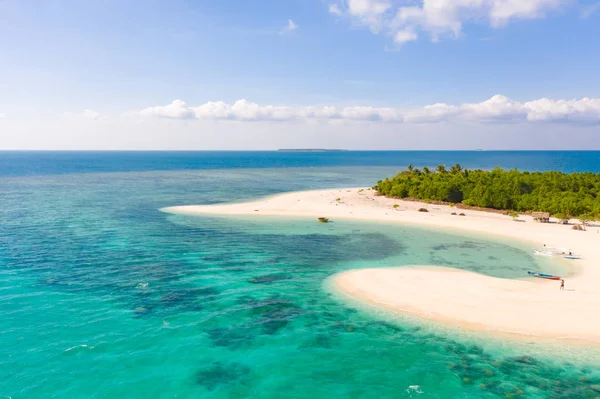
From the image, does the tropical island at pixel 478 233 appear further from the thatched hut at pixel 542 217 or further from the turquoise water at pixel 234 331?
the turquoise water at pixel 234 331

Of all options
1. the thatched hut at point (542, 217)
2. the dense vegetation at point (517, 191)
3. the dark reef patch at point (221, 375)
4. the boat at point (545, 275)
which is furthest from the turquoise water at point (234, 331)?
the dense vegetation at point (517, 191)

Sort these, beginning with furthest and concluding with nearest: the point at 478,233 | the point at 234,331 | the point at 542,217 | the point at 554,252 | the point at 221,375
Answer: the point at 542,217 < the point at 478,233 < the point at 554,252 < the point at 234,331 < the point at 221,375

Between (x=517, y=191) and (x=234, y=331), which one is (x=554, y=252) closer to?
(x=517, y=191)

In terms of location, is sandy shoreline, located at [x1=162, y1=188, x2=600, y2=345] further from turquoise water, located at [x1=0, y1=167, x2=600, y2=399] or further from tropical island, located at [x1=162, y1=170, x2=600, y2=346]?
turquoise water, located at [x1=0, y1=167, x2=600, y2=399]

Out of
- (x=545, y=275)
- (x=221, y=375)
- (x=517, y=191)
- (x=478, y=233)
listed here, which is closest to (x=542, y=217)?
(x=517, y=191)

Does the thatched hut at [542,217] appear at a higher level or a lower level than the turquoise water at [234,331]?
higher

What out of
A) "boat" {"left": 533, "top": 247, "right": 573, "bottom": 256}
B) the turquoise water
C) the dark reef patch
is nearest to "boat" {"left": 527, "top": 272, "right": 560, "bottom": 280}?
the turquoise water
